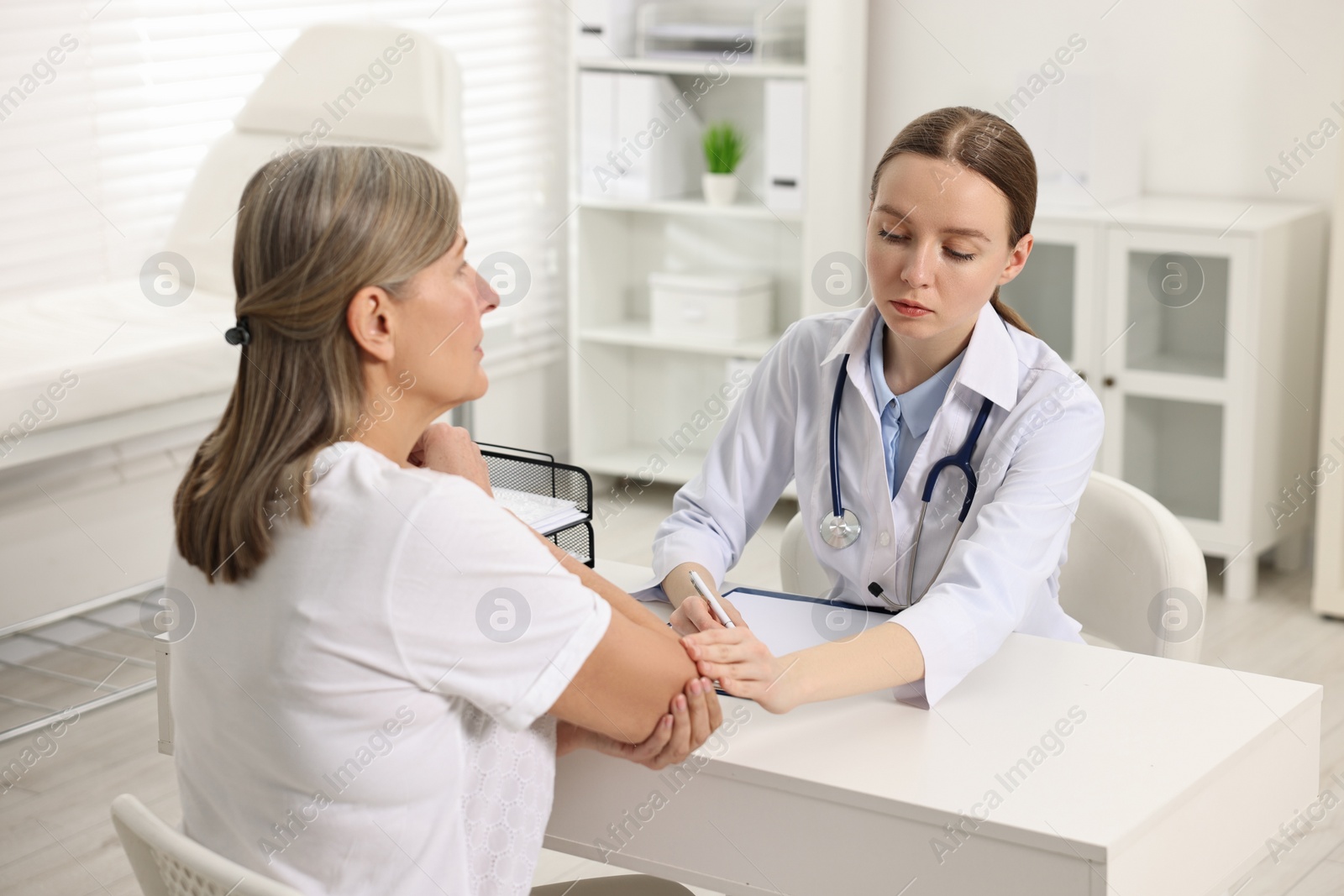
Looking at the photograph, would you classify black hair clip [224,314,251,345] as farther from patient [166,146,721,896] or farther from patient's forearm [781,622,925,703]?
patient's forearm [781,622,925,703]

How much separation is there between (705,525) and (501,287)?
8.52ft

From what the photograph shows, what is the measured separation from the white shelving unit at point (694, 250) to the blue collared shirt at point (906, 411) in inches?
85.0

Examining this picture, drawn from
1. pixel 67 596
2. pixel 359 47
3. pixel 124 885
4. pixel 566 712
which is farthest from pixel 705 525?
pixel 67 596

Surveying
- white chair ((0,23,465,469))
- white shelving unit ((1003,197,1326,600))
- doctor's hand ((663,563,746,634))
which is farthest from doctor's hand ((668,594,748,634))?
white shelving unit ((1003,197,1326,600))

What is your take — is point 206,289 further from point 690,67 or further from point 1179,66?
point 1179,66

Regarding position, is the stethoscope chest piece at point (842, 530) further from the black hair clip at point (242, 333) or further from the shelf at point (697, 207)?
the shelf at point (697, 207)

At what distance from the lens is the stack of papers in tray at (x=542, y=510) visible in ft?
5.24

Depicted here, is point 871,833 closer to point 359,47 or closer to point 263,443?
point 263,443

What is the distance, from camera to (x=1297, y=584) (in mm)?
3553

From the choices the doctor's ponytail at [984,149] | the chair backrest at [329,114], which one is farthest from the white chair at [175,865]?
the chair backrest at [329,114]

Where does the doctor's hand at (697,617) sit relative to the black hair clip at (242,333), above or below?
below

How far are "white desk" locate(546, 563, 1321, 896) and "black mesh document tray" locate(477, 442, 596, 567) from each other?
392mm

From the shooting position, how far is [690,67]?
12.6 feet

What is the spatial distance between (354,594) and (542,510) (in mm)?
615
